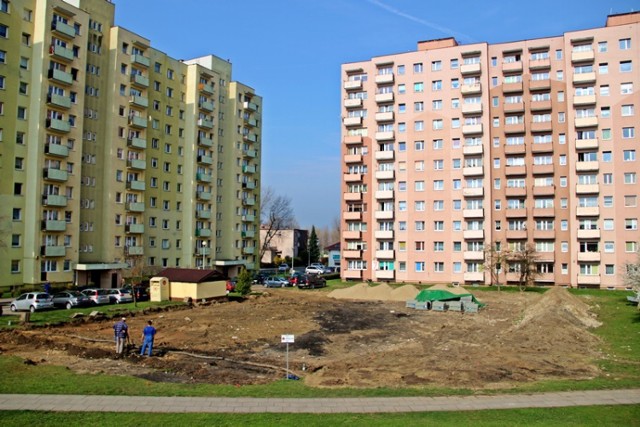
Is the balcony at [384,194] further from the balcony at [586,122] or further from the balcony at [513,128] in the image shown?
the balcony at [586,122]

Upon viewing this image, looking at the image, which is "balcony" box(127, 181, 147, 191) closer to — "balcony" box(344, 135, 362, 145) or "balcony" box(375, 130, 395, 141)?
"balcony" box(344, 135, 362, 145)

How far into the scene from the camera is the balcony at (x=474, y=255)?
6456cm

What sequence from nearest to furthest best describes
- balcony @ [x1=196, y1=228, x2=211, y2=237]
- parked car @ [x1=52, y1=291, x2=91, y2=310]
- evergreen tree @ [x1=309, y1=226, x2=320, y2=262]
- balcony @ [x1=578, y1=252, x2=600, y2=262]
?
parked car @ [x1=52, y1=291, x2=91, y2=310], balcony @ [x1=578, y1=252, x2=600, y2=262], balcony @ [x1=196, y1=228, x2=211, y2=237], evergreen tree @ [x1=309, y1=226, x2=320, y2=262]

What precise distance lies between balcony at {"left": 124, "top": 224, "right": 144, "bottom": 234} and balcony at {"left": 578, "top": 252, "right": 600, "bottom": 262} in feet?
179

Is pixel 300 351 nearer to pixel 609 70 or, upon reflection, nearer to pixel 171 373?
pixel 171 373

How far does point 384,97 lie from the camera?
233ft

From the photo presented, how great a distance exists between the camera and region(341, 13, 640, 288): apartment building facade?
59.9 meters

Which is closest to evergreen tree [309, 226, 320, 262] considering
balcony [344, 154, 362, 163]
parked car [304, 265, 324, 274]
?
parked car [304, 265, 324, 274]

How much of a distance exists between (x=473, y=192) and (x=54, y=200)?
5078cm

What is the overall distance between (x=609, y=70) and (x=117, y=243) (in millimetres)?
64509

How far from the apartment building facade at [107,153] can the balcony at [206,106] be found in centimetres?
27

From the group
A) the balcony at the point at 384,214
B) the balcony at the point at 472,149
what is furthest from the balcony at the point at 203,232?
the balcony at the point at 472,149

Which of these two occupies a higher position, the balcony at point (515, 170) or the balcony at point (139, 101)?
the balcony at point (139, 101)

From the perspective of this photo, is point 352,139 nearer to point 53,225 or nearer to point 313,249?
point 53,225
